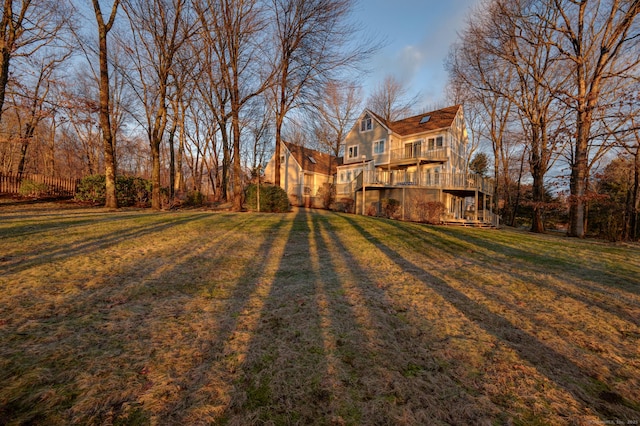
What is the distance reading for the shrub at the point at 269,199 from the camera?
48.8ft

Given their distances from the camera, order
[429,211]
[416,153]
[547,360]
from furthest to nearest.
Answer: [416,153], [429,211], [547,360]

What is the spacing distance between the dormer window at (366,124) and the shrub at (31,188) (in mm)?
24159

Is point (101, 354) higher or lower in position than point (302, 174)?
lower

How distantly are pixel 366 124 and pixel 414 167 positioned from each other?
22.6 ft

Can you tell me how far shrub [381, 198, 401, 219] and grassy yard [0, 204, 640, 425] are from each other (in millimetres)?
12428

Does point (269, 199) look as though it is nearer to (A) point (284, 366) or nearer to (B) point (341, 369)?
(A) point (284, 366)

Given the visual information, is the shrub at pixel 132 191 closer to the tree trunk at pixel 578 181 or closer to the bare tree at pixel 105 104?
the bare tree at pixel 105 104

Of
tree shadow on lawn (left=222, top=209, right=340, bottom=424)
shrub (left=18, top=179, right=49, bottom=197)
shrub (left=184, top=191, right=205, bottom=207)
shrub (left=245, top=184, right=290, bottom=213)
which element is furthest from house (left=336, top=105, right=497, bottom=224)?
shrub (left=18, top=179, right=49, bottom=197)

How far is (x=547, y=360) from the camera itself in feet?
7.35

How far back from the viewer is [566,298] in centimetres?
379

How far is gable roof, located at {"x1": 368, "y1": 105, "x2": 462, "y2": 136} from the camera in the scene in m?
22.0

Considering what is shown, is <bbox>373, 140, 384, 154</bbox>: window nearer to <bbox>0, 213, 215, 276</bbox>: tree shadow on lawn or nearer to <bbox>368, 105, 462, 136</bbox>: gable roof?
<bbox>368, 105, 462, 136</bbox>: gable roof

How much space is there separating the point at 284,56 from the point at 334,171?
60.3 ft

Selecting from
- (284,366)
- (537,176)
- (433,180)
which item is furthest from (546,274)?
(537,176)
